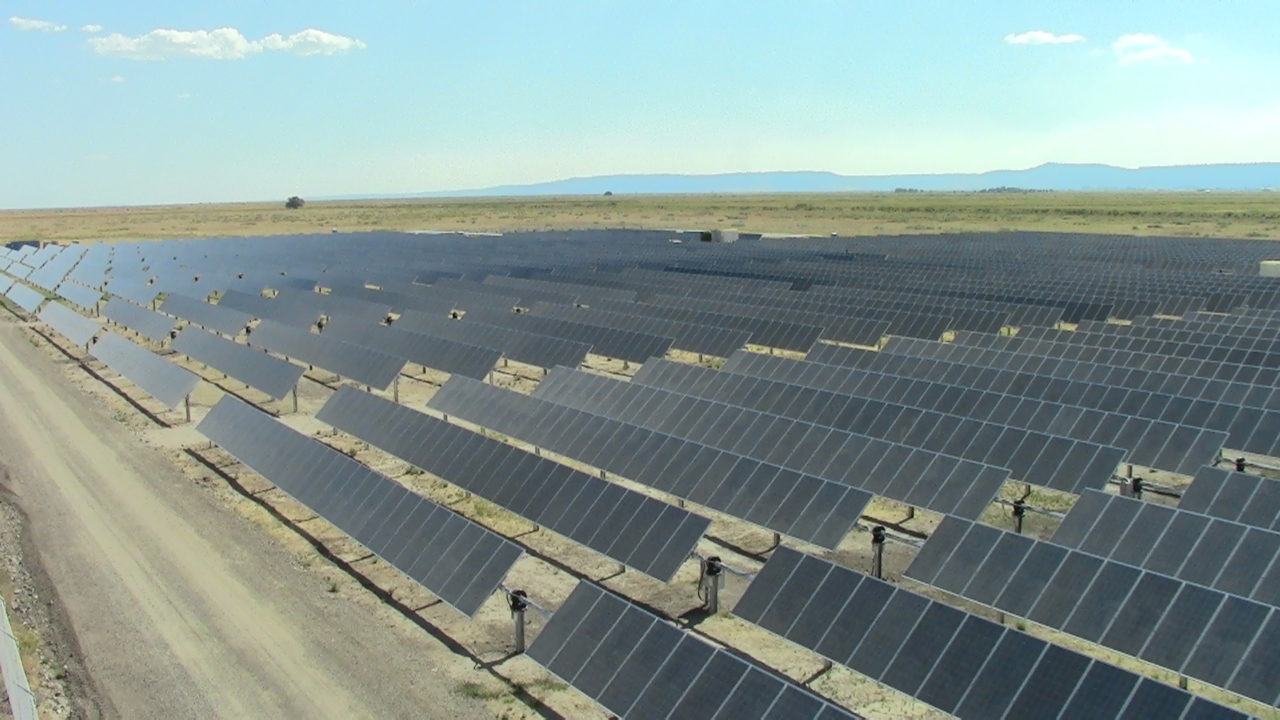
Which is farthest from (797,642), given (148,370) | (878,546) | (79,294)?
(79,294)

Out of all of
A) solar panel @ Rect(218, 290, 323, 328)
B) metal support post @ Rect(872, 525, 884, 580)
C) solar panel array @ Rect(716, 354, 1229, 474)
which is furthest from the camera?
solar panel @ Rect(218, 290, 323, 328)

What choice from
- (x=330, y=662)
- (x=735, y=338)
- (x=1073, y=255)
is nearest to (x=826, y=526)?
(x=330, y=662)

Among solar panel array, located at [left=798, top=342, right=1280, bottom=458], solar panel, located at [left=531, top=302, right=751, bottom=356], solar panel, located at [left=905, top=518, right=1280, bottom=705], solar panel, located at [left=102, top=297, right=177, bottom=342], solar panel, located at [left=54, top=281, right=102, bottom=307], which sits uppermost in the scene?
solar panel, located at [left=54, top=281, right=102, bottom=307]

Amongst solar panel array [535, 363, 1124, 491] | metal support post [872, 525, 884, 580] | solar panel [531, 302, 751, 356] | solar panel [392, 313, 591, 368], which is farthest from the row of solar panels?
solar panel [531, 302, 751, 356]

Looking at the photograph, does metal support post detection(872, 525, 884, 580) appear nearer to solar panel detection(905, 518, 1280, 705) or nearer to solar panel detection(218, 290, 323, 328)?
solar panel detection(905, 518, 1280, 705)

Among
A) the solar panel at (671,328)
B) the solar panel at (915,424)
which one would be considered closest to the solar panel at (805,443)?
the solar panel at (915,424)
